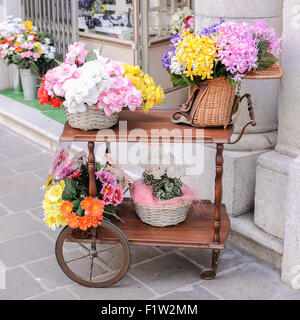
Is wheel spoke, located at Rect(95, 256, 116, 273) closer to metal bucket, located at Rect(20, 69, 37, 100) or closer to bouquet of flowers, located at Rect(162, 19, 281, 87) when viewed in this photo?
bouquet of flowers, located at Rect(162, 19, 281, 87)

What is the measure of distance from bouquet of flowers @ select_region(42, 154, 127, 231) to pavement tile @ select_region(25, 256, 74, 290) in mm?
407

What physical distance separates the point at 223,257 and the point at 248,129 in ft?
2.97

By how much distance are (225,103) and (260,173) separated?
0.74 metres

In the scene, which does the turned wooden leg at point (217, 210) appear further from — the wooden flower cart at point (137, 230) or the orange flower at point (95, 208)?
the orange flower at point (95, 208)

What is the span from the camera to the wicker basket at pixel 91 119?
3.58 meters

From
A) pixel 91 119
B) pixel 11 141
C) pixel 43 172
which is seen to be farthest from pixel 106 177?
pixel 11 141

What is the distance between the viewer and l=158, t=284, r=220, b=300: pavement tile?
3.82 metres

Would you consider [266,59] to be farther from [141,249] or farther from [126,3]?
[126,3]

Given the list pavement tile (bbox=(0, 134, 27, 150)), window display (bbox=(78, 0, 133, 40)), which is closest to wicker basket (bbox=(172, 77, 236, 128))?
pavement tile (bbox=(0, 134, 27, 150))

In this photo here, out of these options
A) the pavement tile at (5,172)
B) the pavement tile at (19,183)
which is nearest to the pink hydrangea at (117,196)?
the pavement tile at (19,183)

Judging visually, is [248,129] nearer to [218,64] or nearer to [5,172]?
[218,64]

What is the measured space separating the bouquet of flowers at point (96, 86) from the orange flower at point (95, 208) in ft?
1.81

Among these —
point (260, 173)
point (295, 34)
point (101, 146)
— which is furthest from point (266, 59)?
point (101, 146)

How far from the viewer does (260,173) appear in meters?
4.17
